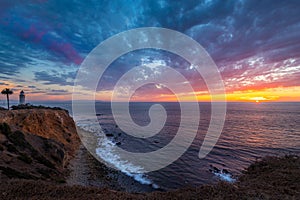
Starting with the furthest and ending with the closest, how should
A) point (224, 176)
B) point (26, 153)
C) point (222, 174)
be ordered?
1. point (222, 174)
2. point (224, 176)
3. point (26, 153)

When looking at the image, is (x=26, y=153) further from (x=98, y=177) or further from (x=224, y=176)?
(x=224, y=176)

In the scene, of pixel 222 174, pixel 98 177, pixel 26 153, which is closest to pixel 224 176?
pixel 222 174

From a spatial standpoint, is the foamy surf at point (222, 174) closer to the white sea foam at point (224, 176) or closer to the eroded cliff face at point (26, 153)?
the white sea foam at point (224, 176)

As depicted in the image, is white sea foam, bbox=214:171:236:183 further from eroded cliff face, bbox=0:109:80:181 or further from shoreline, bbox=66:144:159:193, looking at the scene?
eroded cliff face, bbox=0:109:80:181

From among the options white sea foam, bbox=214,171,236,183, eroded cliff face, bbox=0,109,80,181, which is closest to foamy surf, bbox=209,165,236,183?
white sea foam, bbox=214,171,236,183

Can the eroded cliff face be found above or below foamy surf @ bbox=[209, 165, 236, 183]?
above

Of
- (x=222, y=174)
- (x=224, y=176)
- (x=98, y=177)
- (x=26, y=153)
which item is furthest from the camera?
(x=222, y=174)

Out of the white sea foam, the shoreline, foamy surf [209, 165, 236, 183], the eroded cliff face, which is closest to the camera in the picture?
the eroded cliff face

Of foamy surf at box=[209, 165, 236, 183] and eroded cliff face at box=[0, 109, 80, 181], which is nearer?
eroded cliff face at box=[0, 109, 80, 181]

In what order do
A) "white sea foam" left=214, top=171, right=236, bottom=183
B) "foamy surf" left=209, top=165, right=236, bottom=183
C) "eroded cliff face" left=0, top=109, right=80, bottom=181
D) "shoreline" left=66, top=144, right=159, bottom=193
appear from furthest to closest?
"foamy surf" left=209, top=165, right=236, bottom=183 < "white sea foam" left=214, top=171, right=236, bottom=183 < "shoreline" left=66, top=144, right=159, bottom=193 < "eroded cliff face" left=0, top=109, right=80, bottom=181

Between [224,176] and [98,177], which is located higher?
[98,177]

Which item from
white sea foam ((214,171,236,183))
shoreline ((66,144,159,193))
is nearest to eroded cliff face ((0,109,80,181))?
shoreline ((66,144,159,193))

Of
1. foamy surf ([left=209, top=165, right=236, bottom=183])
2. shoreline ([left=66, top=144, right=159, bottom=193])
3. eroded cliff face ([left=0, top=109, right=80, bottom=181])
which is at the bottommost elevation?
foamy surf ([left=209, top=165, right=236, bottom=183])

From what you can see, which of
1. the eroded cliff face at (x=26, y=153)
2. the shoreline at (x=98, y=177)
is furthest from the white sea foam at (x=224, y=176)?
the eroded cliff face at (x=26, y=153)
